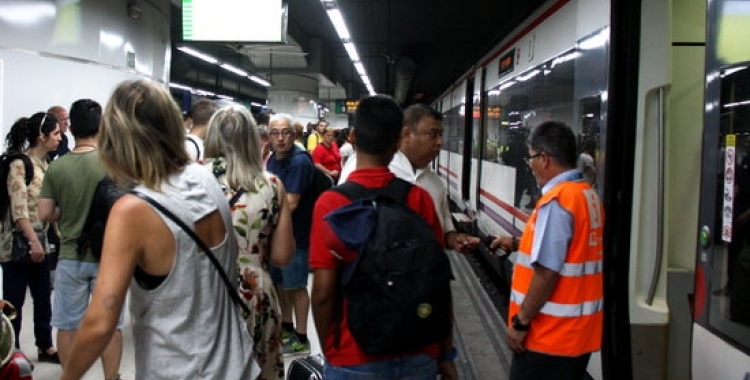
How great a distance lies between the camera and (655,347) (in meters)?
3.43

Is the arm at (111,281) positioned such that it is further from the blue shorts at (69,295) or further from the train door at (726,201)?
the train door at (726,201)

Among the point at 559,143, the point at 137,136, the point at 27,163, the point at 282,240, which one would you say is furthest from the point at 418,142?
the point at 27,163

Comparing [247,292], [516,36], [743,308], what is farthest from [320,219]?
[516,36]

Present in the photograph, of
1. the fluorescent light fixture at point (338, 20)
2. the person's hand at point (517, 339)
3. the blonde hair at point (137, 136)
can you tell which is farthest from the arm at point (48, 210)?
the fluorescent light fixture at point (338, 20)

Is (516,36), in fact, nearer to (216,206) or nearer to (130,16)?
(130,16)

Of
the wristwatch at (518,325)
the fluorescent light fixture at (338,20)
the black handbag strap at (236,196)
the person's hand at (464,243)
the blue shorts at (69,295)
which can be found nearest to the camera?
the person's hand at (464,243)

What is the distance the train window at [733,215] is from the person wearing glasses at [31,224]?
151 inches

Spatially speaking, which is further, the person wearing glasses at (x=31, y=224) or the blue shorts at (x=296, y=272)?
the blue shorts at (x=296, y=272)

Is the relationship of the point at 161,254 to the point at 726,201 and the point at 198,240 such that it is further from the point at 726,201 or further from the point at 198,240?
the point at 726,201

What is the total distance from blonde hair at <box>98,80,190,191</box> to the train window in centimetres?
202

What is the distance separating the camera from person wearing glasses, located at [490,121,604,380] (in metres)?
2.62

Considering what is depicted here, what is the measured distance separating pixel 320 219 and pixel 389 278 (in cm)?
29

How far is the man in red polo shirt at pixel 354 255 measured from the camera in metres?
1.84

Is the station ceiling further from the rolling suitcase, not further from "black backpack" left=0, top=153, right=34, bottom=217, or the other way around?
the rolling suitcase
